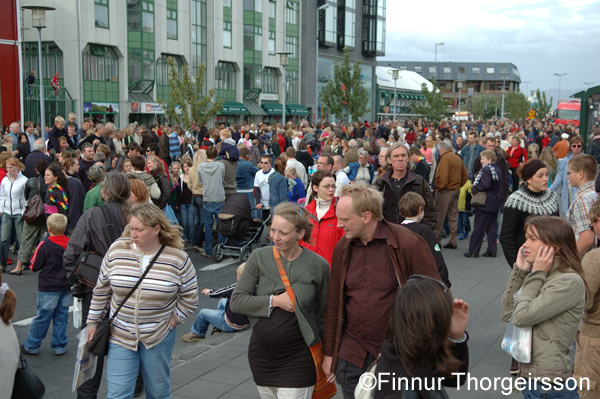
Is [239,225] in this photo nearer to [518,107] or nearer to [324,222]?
[324,222]

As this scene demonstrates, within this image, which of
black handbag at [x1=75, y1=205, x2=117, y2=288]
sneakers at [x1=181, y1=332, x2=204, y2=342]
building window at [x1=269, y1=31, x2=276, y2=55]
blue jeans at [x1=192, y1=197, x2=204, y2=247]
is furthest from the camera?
building window at [x1=269, y1=31, x2=276, y2=55]

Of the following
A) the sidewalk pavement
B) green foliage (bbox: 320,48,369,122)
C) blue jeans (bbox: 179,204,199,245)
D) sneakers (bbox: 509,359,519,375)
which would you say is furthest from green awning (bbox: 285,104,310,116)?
sneakers (bbox: 509,359,519,375)

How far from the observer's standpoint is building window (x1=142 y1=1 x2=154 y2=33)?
141 feet

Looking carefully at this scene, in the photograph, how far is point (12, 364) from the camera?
3547mm

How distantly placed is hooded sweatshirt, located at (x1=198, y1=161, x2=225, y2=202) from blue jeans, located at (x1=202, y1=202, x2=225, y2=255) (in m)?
0.13

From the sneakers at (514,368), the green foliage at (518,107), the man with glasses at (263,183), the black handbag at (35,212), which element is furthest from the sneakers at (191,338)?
the green foliage at (518,107)

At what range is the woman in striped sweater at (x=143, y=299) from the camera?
4.50m

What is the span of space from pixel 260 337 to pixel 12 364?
55.4 inches

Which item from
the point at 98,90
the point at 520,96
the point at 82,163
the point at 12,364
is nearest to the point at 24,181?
the point at 82,163

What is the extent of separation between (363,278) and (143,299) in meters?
1.49

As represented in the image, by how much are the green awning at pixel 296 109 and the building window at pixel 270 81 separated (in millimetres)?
1804

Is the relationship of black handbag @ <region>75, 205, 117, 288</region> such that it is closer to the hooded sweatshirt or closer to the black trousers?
the black trousers

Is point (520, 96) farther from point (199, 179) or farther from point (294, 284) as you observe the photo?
point (294, 284)

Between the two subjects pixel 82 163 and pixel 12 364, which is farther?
pixel 82 163
